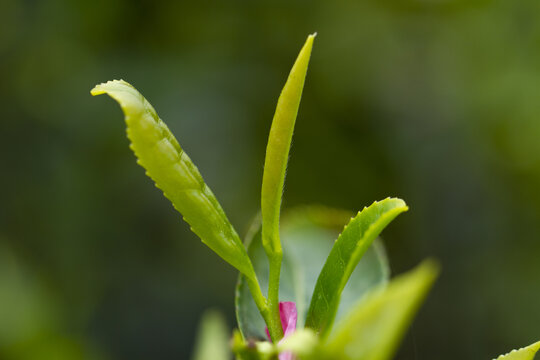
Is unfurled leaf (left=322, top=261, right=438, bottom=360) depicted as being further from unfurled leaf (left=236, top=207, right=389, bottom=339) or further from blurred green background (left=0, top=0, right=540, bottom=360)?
blurred green background (left=0, top=0, right=540, bottom=360)

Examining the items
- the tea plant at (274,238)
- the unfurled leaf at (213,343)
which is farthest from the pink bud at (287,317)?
the unfurled leaf at (213,343)

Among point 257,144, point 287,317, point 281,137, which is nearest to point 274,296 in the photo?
point 287,317

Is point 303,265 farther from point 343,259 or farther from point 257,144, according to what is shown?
point 257,144

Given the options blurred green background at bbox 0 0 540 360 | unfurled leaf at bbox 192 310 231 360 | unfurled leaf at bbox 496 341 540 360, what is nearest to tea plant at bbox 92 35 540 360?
unfurled leaf at bbox 496 341 540 360

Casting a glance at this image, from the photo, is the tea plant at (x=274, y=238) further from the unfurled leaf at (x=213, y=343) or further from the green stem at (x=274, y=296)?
the unfurled leaf at (x=213, y=343)

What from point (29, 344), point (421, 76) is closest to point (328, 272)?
point (29, 344)
